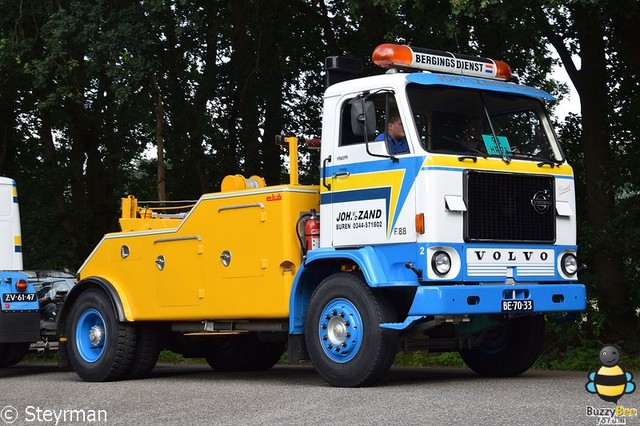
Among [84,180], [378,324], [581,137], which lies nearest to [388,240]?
[378,324]

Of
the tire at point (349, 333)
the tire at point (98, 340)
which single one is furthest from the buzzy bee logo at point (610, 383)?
the tire at point (98, 340)

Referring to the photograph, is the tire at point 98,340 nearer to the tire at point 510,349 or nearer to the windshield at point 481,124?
the tire at point 510,349

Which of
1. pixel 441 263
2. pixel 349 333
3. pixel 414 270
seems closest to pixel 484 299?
pixel 441 263

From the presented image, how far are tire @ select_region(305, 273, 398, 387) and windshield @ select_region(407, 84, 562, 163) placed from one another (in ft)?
Answer: 5.36

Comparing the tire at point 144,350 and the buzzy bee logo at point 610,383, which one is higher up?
the buzzy bee logo at point 610,383

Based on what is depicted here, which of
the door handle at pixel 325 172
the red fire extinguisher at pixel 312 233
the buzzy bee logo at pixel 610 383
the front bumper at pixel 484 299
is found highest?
the door handle at pixel 325 172

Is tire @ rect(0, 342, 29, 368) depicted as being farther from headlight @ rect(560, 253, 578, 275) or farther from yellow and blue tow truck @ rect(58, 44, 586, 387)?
headlight @ rect(560, 253, 578, 275)

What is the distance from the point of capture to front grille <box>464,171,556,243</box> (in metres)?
12.0

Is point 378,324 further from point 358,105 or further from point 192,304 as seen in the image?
point 192,304

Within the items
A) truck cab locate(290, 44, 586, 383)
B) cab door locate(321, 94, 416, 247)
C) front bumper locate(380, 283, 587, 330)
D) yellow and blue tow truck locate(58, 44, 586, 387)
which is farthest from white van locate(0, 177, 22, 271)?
front bumper locate(380, 283, 587, 330)

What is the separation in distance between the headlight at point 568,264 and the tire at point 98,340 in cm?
543

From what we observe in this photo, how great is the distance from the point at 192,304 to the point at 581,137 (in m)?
8.83

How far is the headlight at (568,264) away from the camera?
1270 cm

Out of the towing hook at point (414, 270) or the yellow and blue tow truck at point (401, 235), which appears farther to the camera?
the yellow and blue tow truck at point (401, 235)
